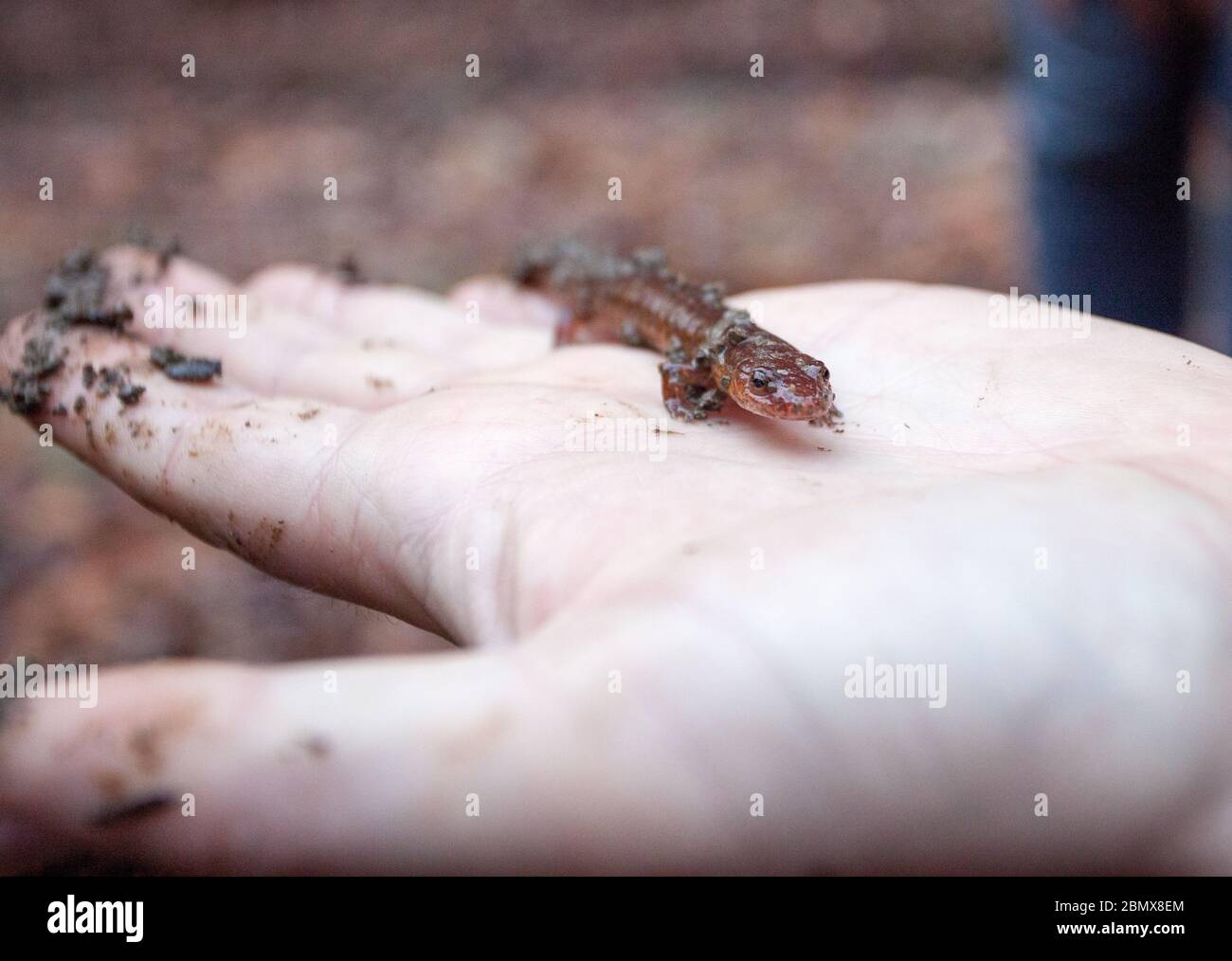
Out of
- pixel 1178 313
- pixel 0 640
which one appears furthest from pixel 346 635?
pixel 1178 313

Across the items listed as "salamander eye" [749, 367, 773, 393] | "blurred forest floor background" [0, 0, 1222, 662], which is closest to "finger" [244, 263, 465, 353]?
"blurred forest floor background" [0, 0, 1222, 662]

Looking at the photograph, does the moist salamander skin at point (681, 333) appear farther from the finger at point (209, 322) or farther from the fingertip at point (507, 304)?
the finger at point (209, 322)

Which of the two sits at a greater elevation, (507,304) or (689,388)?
(507,304)

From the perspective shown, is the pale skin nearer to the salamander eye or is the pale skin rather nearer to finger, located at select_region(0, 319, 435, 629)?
finger, located at select_region(0, 319, 435, 629)

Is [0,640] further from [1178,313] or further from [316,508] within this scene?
[1178,313]

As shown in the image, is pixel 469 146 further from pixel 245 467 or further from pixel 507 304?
pixel 245 467

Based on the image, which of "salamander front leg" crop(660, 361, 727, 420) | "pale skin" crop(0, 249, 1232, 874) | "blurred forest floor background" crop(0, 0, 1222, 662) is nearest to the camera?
"pale skin" crop(0, 249, 1232, 874)

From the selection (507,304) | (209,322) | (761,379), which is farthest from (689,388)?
(507,304)
